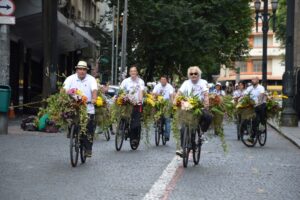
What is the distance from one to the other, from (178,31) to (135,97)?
23585 mm

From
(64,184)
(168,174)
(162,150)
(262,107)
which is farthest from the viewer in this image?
(262,107)

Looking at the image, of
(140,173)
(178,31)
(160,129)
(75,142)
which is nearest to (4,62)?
(160,129)

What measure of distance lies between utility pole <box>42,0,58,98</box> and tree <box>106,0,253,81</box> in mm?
12191

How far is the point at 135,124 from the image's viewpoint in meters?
15.3

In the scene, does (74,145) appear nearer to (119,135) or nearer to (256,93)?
(119,135)

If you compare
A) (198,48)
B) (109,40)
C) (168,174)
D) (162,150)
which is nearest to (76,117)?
(168,174)

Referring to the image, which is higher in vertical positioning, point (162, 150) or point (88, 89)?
point (88, 89)

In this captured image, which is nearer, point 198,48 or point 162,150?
point 162,150

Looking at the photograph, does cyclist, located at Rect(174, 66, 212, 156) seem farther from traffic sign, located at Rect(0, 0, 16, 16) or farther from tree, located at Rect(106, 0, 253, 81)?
tree, located at Rect(106, 0, 253, 81)

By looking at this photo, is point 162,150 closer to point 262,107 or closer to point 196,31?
point 262,107

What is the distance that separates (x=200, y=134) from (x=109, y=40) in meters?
31.6

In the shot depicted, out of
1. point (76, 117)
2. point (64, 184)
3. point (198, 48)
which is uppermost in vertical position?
point (198, 48)

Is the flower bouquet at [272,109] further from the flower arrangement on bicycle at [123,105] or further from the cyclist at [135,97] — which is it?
the flower arrangement on bicycle at [123,105]

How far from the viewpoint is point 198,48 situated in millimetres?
38656
